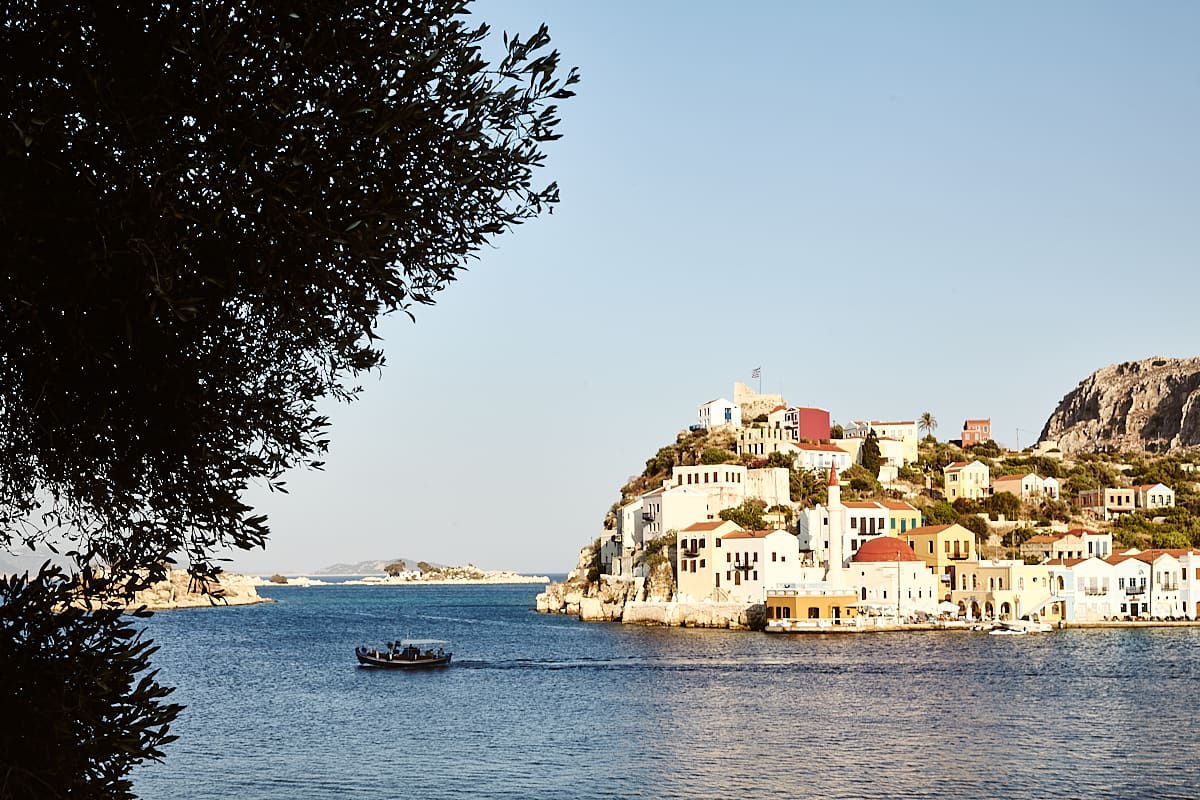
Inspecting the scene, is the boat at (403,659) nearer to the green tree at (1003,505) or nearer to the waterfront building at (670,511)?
the waterfront building at (670,511)

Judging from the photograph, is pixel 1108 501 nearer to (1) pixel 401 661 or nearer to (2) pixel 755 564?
(2) pixel 755 564

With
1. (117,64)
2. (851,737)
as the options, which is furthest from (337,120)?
(851,737)

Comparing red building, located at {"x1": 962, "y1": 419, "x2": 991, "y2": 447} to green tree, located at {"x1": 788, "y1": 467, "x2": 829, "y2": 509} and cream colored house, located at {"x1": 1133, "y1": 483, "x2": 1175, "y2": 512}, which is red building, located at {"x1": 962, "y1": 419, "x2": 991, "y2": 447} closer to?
cream colored house, located at {"x1": 1133, "y1": 483, "x2": 1175, "y2": 512}

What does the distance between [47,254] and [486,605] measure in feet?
473

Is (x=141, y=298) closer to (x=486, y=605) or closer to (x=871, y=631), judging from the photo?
(x=871, y=631)

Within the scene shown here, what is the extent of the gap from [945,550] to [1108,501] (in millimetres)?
35768

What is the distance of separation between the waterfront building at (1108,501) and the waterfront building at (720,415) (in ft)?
108

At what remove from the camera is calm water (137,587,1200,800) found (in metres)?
33.1

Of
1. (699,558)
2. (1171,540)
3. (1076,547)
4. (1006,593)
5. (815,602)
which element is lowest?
(815,602)

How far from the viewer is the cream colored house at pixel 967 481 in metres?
118

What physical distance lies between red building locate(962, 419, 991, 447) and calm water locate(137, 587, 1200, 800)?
67.6 metres

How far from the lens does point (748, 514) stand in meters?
100

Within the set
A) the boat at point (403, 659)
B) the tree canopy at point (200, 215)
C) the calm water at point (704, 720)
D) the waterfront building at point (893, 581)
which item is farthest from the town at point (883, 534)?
the tree canopy at point (200, 215)

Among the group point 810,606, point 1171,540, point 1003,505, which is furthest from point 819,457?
point 810,606
